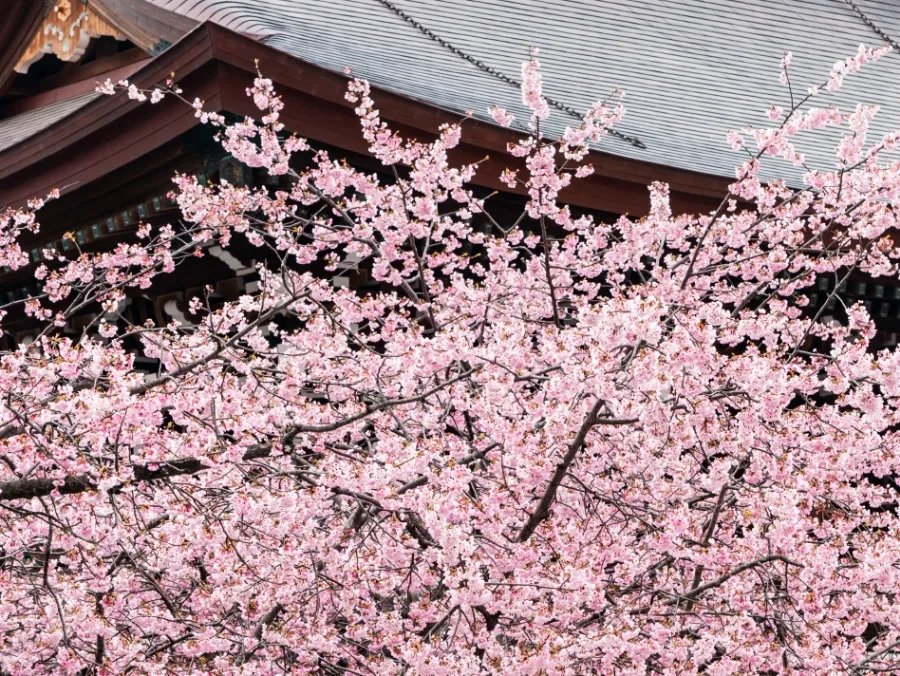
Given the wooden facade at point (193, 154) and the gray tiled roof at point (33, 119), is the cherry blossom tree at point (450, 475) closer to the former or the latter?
the wooden facade at point (193, 154)

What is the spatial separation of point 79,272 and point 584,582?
10.2 ft

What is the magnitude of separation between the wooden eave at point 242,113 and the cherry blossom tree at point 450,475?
15 centimetres

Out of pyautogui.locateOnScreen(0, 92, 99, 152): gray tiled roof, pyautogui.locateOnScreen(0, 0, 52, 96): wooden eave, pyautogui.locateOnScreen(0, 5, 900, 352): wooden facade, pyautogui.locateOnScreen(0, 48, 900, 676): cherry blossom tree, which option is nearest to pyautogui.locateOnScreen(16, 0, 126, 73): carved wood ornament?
pyautogui.locateOnScreen(0, 0, 52, 96): wooden eave

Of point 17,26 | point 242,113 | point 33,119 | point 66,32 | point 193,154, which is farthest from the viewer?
point 33,119

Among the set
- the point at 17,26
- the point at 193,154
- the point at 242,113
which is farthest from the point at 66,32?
the point at 242,113

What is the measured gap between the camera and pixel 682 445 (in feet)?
14.9

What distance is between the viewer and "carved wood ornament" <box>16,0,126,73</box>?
858 cm

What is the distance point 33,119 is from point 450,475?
678 cm

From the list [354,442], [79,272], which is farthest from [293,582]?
[79,272]

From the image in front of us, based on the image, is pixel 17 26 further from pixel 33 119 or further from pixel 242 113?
pixel 242 113

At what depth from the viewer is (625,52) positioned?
396 inches

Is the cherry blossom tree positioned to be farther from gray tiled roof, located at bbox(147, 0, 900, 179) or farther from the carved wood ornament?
the carved wood ornament

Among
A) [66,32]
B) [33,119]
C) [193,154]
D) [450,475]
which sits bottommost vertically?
[450,475]

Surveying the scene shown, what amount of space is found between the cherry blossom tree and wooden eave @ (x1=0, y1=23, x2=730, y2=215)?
0.49 ft
